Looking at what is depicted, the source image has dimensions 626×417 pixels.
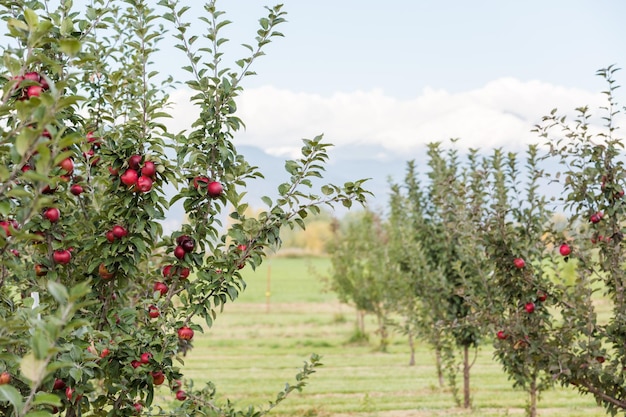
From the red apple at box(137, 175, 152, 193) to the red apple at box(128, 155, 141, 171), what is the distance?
0.26ft

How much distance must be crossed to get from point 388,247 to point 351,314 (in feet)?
29.1

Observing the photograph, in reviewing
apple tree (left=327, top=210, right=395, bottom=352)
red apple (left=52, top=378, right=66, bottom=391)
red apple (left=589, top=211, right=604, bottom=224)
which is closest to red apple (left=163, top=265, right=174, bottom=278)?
red apple (left=52, top=378, right=66, bottom=391)

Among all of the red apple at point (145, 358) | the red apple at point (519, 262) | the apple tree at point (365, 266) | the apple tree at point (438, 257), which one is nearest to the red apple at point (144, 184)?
the red apple at point (145, 358)

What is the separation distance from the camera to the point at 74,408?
3078 mm

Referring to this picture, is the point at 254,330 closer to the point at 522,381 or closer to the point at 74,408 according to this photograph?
the point at 522,381

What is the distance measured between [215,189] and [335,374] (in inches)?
360

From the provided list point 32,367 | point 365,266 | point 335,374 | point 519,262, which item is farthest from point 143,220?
point 365,266

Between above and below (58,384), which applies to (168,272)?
above

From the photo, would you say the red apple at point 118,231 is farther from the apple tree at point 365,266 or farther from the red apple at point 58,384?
the apple tree at point 365,266

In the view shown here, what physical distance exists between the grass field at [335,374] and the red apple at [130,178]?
240 inches

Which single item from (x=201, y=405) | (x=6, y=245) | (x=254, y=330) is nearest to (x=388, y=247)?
(x=254, y=330)

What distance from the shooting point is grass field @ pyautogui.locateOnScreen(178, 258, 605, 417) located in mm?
8844

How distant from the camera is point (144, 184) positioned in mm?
2943

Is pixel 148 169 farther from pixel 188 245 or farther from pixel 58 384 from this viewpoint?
pixel 58 384
